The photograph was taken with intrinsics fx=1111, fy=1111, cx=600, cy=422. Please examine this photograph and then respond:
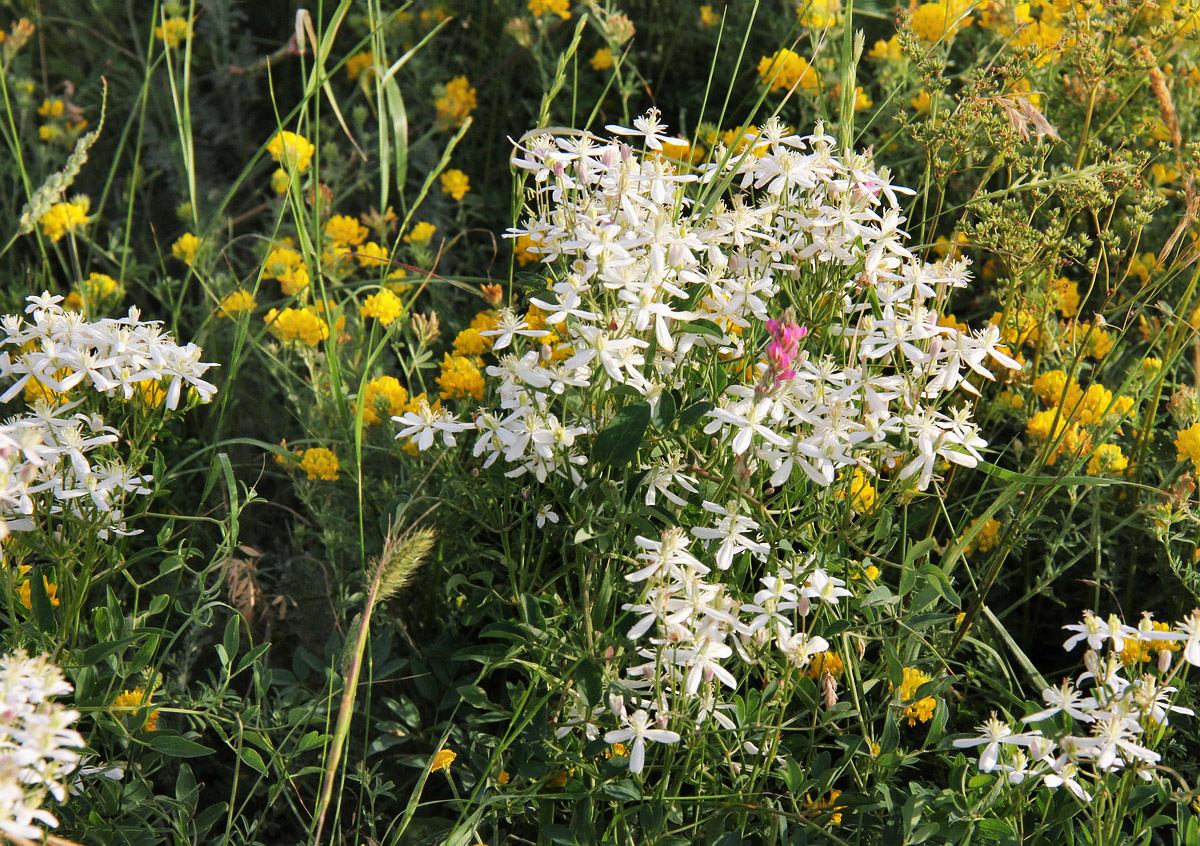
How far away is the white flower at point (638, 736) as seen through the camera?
1.51 meters

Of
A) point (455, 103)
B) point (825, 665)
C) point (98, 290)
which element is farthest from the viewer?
point (455, 103)

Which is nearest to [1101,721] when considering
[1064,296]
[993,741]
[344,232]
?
[993,741]

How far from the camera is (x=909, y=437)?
5.31 ft

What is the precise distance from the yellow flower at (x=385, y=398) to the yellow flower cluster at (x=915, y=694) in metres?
1.03

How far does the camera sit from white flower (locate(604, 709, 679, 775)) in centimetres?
151

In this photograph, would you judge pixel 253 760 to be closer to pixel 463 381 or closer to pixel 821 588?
pixel 463 381

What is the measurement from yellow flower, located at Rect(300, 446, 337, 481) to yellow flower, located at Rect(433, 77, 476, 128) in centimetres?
142

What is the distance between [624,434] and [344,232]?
5.10 feet

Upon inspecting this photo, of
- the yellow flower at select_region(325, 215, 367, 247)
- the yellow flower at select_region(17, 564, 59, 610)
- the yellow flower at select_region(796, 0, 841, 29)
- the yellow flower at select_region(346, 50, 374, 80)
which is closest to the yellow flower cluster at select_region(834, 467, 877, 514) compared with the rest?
the yellow flower at select_region(17, 564, 59, 610)

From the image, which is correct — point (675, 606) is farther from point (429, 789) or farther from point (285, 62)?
point (285, 62)

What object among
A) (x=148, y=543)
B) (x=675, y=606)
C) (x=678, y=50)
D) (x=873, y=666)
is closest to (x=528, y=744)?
(x=675, y=606)

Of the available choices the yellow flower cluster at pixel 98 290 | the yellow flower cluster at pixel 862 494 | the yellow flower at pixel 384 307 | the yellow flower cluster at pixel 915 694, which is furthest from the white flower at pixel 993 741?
the yellow flower cluster at pixel 98 290

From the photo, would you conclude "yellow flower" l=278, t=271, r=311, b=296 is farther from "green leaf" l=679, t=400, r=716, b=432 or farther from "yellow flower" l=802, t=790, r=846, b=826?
"yellow flower" l=802, t=790, r=846, b=826

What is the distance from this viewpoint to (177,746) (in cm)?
161
